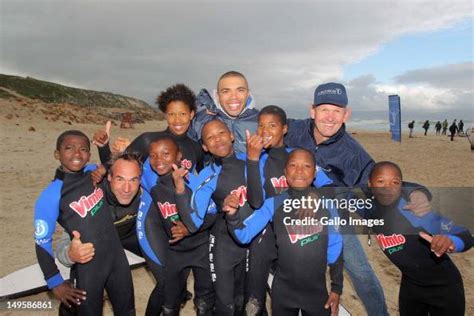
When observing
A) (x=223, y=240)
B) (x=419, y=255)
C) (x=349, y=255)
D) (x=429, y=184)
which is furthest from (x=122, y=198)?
(x=429, y=184)

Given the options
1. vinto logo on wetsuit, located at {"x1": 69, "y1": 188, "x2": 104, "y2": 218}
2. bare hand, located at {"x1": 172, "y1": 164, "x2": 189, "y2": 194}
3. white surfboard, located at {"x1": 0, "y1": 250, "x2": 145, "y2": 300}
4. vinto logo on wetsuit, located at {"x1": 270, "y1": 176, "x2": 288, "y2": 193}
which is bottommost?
white surfboard, located at {"x1": 0, "y1": 250, "x2": 145, "y2": 300}

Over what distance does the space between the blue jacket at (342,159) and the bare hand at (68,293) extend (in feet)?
8.89

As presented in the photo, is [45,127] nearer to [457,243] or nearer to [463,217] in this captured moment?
[463,217]

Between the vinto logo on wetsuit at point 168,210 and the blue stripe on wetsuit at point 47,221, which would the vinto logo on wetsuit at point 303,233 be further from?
the blue stripe on wetsuit at point 47,221

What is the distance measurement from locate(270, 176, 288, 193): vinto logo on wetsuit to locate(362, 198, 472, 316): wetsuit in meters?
0.95

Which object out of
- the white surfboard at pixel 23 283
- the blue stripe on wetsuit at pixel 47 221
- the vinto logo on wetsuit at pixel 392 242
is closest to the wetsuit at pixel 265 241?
the vinto logo on wetsuit at pixel 392 242

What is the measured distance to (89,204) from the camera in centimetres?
373

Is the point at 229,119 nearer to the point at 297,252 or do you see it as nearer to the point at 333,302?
the point at 297,252

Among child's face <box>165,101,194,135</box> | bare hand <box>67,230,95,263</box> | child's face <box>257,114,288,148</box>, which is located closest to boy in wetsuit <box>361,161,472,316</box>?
child's face <box>257,114,288,148</box>

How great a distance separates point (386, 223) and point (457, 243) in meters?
0.62

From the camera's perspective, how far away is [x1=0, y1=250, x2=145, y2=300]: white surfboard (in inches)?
199

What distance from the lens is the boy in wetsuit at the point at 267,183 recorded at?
12.1 feet

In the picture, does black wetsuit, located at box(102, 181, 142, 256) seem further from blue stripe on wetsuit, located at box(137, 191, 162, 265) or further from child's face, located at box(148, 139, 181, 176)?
child's face, located at box(148, 139, 181, 176)

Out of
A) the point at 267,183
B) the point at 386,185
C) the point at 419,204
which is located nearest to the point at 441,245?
the point at 419,204
